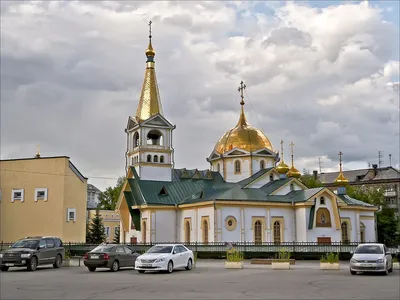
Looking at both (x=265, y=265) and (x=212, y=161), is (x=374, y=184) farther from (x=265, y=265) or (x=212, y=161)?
(x=265, y=265)

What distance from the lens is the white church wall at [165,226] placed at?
157ft

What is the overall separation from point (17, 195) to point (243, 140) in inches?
925

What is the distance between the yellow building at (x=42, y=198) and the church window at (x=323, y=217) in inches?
780

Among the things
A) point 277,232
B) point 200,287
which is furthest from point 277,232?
point 200,287

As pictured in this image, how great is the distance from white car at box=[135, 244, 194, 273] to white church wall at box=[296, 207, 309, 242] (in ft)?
74.4

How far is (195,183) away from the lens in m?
53.2

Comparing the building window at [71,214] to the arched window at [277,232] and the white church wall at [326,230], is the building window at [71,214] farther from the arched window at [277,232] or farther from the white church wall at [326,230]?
the white church wall at [326,230]

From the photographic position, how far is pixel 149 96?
176 ft

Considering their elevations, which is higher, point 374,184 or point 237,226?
point 374,184

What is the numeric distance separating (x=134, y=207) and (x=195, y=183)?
7039 millimetres

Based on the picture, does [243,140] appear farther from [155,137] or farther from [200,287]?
[200,287]

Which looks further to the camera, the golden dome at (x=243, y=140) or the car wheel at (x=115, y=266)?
the golden dome at (x=243, y=140)

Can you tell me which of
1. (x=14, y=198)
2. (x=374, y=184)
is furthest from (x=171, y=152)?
(x=374, y=184)

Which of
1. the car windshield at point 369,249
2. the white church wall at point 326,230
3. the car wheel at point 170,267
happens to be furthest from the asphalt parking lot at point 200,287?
the white church wall at point 326,230
